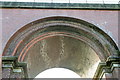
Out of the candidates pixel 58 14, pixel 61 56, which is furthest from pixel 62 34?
pixel 61 56

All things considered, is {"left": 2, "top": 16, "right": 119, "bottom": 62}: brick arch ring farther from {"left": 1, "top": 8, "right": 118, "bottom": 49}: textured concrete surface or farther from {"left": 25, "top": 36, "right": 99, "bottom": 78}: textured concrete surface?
{"left": 25, "top": 36, "right": 99, "bottom": 78}: textured concrete surface

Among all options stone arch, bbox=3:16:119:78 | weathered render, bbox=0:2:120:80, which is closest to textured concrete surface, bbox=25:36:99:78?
weathered render, bbox=0:2:120:80

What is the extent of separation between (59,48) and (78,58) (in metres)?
1.16

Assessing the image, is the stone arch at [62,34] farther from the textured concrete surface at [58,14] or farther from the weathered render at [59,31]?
the textured concrete surface at [58,14]

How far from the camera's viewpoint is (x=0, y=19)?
8797 mm

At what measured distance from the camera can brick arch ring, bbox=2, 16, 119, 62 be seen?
8484 mm

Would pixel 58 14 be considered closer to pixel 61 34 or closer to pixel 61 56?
pixel 61 34

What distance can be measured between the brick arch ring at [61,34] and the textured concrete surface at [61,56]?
14.5 inches

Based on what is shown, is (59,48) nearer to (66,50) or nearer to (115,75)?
(66,50)

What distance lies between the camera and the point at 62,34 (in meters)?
9.34

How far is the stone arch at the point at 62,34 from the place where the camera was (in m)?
8.48

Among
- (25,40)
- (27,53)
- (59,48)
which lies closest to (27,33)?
(25,40)

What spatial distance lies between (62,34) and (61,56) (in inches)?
73.7

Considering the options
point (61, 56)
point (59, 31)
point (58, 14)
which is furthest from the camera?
point (61, 56)
